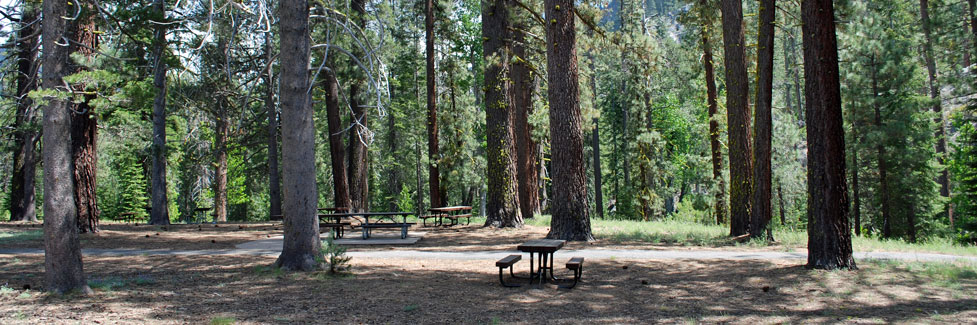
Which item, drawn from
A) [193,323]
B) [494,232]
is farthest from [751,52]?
[193,323]

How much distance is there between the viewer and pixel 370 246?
1231 centimetres

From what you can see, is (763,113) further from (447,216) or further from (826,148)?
(447,216)

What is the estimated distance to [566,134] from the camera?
12109 millimetres

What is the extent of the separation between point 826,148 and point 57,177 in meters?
9.86

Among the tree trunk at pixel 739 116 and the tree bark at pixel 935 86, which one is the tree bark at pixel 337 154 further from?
the tree bark at pixel 935 86

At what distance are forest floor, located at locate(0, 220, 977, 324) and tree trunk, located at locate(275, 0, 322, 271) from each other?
45cm

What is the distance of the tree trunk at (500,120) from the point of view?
15539mm

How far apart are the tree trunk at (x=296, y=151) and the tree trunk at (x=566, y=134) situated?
18.4 ft

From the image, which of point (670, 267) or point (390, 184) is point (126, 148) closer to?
point (390, 184)

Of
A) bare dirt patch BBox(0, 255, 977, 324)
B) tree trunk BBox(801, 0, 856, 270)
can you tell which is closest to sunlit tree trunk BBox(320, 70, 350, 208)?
bare dirt patch BBox(0, 255, 977, 324)

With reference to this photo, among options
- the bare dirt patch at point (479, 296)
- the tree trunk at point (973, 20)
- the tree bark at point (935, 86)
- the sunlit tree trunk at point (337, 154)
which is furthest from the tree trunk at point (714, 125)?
the sunlit tree trunk at point (337, 154)

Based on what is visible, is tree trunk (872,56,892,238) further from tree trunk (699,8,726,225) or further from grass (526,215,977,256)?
grass (526,215,977,256)

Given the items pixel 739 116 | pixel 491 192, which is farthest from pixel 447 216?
pixel 739 116

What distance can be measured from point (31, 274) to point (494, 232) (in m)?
9.62
